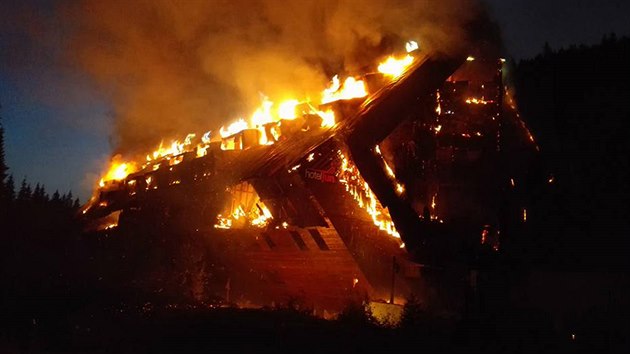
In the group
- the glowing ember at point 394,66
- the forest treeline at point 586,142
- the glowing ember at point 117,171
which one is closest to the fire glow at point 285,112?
the glowing ember at point 394,66

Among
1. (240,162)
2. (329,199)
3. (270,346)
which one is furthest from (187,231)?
(270,346)

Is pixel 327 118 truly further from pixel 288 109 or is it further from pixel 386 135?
pixel 288 109

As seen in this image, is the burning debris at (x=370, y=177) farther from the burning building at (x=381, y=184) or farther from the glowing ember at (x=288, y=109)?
the glowing ember at (x=288, y=109)

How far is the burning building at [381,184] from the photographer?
13.4 m

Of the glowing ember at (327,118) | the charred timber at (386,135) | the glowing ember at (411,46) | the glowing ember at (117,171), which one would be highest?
the glowing ember at (411,46)

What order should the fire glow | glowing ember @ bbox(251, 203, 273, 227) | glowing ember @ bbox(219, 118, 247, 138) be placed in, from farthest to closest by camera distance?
1. glowing ember @ bbox(219, 118, 247, 138)
2. the fire glow
3. glowing ember @ bbox(251, 203, 273, 227)

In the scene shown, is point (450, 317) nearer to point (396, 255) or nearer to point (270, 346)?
point (396, 255)

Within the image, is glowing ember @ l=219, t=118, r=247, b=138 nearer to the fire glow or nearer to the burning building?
the fire glow

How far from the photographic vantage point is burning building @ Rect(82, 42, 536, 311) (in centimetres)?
1345

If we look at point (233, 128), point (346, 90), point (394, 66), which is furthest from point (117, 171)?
point (394, 66)

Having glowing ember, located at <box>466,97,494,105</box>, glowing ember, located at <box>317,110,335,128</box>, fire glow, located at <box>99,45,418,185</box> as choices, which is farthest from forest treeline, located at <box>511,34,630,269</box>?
glowing ember, located at <box>317,110,335,128</box>

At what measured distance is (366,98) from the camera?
48.6 ft

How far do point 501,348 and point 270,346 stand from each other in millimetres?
4555

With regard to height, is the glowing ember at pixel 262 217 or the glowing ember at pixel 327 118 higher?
the glowing ember at pixel 327 118
